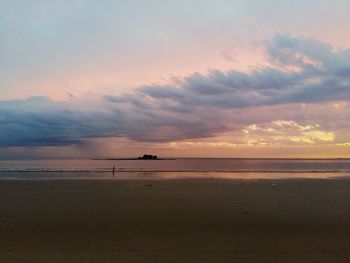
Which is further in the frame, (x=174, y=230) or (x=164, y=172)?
(x=164, y=172)

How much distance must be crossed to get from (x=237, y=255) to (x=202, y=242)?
1.37m

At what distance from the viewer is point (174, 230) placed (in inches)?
437

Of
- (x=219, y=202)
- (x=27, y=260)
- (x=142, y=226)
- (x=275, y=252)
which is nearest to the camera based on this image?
(x=27, y=260)

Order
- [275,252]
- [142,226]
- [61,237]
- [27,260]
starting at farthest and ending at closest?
[142,226] < [61,237] < [275,252] < [27,260]

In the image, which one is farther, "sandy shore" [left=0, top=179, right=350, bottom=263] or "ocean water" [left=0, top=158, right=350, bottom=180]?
"ocean water" [left=0, top=158, right=350, bottom=180]

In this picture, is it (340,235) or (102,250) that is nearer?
(102,250)

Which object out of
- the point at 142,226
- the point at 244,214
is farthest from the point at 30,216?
the point at 244,214

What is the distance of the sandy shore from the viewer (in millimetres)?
8484

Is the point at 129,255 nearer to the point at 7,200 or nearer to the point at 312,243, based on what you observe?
the point at 312,243

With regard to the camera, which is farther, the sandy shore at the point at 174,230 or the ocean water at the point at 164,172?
the ocean water at the point at 164,172

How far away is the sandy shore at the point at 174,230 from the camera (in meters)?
8.48

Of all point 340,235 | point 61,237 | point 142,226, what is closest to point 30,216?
point 61,237

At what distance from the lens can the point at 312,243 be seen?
9.57 m

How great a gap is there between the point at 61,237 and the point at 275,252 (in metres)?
6.07
